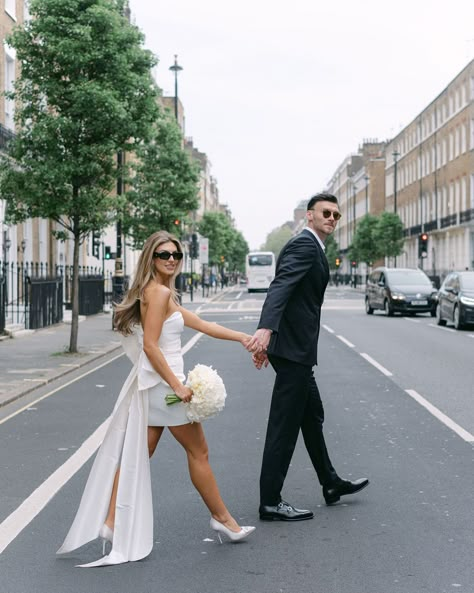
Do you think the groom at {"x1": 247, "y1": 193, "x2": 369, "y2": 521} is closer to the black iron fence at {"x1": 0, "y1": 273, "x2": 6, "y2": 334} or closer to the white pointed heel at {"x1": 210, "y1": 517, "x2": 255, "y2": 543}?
the white pointed heel at {"x1": 210, "y1": 517, "x2": 255, "y2": 543}

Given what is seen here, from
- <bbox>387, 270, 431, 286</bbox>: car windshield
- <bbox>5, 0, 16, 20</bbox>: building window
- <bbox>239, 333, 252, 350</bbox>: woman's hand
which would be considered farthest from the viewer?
<bbox>387, 270, 431, 286</bbox>: car windshield

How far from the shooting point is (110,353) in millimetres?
17609

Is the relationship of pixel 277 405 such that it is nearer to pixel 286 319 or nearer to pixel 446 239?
pixel 286 319

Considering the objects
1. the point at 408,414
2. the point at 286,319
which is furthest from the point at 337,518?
the point at 408,414

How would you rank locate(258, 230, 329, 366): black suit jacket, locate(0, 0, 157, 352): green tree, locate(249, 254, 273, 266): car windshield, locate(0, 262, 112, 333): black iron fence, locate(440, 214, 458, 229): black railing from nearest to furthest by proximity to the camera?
locate(258, 230, 329, 366): black suit jacket, locate(0, 0, 157, 352): green tree, locate(0, 262, 112, 333): black iron fence, locate(440, 214, 458, 229): black railing, locate(249, 254, 273, 266): car windshield

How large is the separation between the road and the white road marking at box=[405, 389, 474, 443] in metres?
0.02

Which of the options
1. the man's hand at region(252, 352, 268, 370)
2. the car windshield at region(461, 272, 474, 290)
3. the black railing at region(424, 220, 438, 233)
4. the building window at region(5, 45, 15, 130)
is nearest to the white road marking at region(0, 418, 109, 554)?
the man's hand at region(252, 352, 268, 370)

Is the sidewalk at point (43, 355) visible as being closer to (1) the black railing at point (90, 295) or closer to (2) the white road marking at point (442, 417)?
(2) the white road marking at point (442, 417)

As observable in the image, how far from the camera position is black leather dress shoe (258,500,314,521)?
543 centimetres

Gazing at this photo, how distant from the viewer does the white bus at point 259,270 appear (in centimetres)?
7488

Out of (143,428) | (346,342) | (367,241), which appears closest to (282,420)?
(143,428)

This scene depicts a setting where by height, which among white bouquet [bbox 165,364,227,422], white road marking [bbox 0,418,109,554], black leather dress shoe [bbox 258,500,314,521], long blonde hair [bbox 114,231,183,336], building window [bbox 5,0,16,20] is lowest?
white road marking [bbox 0,418,109,554]

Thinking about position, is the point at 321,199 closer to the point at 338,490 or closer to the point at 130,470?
the point at 338,490

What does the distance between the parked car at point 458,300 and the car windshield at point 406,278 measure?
566 cm
